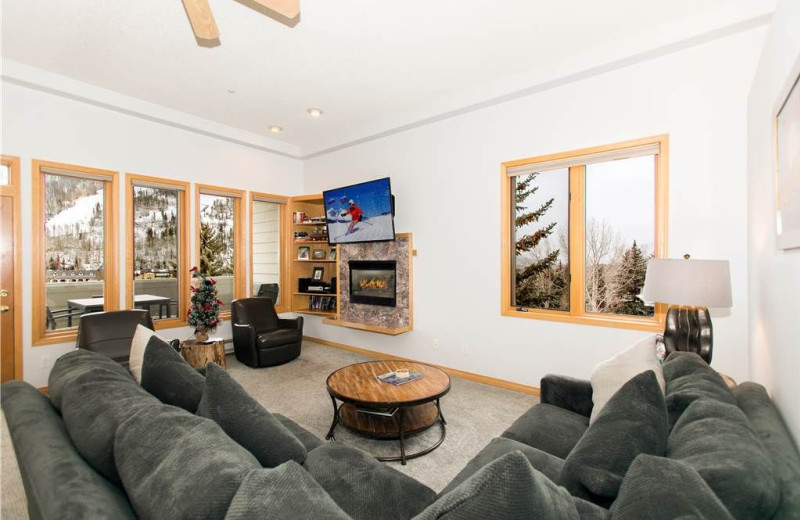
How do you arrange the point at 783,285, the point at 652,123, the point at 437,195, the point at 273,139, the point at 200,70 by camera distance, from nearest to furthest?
the point at 783,285 → the point at 652,123 → the point at 200,70 → the point at 437,195 → the point at 273,139

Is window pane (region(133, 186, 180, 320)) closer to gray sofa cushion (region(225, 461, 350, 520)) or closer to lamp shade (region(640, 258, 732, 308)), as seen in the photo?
gray sofa cushion (region(225, 461, 350, 520))

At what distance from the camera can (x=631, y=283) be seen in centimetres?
342

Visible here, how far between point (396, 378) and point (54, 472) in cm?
220

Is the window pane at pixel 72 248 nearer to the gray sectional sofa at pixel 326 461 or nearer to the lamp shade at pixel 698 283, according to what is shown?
the gray sectional sofa at pixel 326 461

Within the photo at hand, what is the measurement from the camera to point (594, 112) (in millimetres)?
3439

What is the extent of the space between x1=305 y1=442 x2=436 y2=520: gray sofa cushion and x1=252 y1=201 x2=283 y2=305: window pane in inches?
187

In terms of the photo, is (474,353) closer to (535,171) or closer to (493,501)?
(535,171)

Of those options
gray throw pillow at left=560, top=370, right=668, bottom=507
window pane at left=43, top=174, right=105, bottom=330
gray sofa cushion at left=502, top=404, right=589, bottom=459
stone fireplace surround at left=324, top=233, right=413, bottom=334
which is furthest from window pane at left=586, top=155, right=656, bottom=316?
window pane at left=43, top=174, right=105, bottom=330

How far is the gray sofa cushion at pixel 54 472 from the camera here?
34.1 inches

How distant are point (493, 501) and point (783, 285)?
1.74m

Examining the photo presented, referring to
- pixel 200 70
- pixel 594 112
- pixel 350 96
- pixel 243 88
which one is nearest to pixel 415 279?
pixel 350 96

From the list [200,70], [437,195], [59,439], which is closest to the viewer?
[59,439]

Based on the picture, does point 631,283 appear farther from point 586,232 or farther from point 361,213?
point 361,213

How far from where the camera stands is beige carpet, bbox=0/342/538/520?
2404mm
